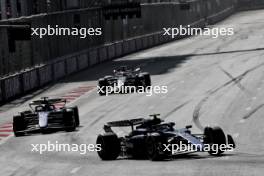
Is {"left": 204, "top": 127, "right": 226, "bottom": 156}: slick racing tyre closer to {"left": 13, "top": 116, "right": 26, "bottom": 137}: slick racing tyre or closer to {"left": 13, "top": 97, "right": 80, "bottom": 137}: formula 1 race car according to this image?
{"left": 13, "top": 97, "right": 80, "bottom": 137}: formula 1 race car

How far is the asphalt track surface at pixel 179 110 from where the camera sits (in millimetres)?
21938

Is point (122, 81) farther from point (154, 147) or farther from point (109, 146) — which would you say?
point (154, 147)

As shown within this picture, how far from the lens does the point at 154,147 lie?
22609mm

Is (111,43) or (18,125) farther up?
(18,125)

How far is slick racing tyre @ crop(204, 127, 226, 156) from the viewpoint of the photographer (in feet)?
72.5

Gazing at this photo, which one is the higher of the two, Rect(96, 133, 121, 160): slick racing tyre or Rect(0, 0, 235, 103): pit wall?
Rect(96, 133, 121, 160): slick racing tyre

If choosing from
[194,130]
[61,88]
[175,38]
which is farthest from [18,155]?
[175,38]

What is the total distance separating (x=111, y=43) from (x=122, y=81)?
3233cm

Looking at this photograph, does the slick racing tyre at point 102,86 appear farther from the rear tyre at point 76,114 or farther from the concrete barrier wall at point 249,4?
the concrete barrier wall at point 249,4

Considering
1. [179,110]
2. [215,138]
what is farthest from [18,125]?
[215,138]

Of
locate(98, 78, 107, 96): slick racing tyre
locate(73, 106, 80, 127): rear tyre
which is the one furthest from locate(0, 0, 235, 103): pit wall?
locate(73, 106, 80, 127): rear tyre

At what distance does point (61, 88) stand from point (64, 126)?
820 inches

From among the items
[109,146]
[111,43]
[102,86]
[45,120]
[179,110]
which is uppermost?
[109,146]

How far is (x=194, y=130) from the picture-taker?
1195 inches
